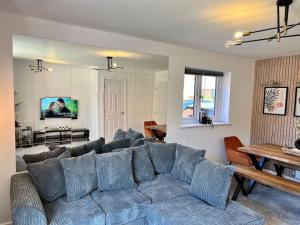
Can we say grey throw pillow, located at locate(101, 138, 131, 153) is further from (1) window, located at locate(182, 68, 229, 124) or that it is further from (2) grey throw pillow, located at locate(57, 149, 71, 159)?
(1) window, located at locate(182, 68, 229, 124)

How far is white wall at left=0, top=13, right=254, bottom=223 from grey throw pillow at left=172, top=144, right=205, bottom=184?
32.0 inches

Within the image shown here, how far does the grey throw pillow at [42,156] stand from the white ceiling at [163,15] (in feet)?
5.33

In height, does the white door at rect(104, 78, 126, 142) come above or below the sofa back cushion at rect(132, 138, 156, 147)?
→ above

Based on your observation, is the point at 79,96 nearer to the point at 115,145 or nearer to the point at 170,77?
the point at 115,145

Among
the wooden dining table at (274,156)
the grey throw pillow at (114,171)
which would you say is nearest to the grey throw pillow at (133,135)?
the grey throw pillow at (114,171)

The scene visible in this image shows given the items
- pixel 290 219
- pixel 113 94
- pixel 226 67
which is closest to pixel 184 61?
pixel 226 67

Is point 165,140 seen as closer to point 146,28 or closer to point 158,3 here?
point 146,28

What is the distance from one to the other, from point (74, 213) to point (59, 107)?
146 cm

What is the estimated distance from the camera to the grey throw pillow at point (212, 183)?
7.23 feet

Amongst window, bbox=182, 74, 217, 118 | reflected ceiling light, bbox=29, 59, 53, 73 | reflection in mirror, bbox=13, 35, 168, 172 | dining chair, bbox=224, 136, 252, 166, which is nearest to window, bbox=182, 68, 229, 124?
window, bbox=182, 74, 217, 118

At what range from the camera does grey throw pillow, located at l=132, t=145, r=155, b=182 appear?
2775mm

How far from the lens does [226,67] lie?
4.39 meters

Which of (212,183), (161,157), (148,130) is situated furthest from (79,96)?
(212,183)

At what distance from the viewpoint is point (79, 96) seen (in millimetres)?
3043
